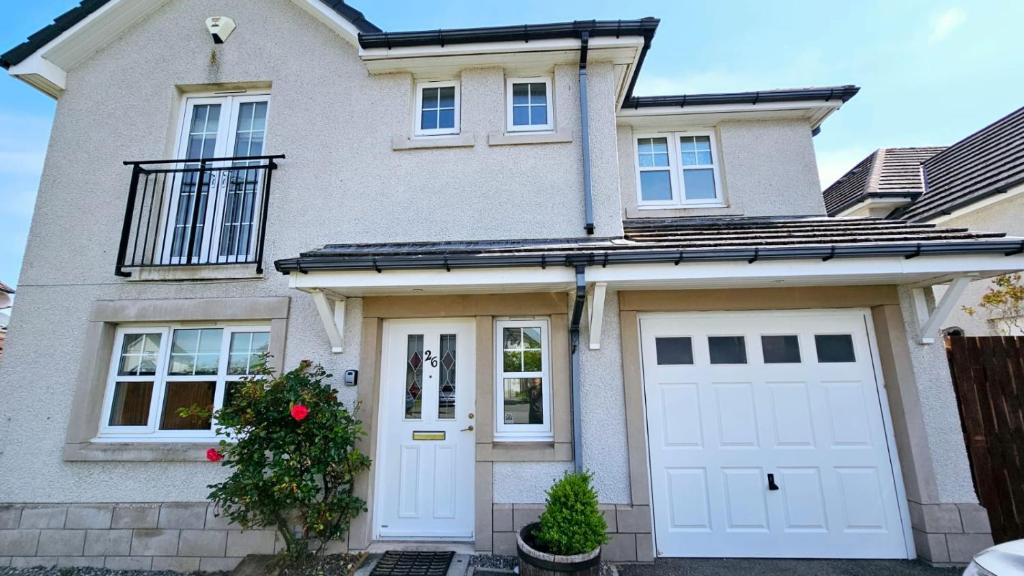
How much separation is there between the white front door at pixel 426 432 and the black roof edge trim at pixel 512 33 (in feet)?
12.5

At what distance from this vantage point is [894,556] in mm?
4672

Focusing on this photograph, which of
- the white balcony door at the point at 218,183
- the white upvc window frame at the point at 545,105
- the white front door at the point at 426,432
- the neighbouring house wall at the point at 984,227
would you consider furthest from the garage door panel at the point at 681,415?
the white balcony door at the point at 218,183

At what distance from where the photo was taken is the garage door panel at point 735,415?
4988 millimetres

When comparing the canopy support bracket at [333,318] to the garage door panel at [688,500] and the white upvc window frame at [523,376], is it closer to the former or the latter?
the white upvc window frame at [523,376]

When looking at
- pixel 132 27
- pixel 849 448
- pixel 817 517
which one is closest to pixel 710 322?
pixel 849 448

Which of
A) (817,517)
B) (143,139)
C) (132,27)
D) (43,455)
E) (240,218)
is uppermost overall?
(132,27)

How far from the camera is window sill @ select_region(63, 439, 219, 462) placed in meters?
5.00

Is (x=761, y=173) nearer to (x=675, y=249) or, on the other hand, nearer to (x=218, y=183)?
(x=675, y=249)

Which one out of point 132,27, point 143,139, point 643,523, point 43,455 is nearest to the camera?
point 643,523

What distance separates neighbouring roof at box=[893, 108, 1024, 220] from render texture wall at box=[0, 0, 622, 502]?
6.83 meters

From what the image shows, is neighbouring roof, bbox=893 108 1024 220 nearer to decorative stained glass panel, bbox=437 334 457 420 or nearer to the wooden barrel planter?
the wooden barrel planter

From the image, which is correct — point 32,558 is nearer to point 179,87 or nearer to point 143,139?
point 143,139

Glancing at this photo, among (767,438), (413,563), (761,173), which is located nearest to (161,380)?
(413,563)

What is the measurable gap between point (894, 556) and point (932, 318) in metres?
2.74
